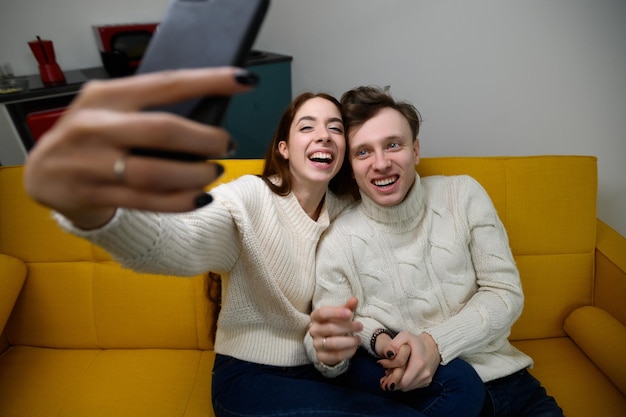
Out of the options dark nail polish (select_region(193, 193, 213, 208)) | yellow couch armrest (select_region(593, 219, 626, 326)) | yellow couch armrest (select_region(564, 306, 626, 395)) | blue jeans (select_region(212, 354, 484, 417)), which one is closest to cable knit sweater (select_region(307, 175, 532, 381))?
blue jeans (select_region(212, 354, 484, 417))

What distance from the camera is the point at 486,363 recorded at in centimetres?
103

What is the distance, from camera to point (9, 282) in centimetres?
117

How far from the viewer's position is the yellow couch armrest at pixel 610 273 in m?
1.20

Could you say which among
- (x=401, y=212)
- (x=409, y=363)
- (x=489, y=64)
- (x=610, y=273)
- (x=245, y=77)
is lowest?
(x=610, y=273)

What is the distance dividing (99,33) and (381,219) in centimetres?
215

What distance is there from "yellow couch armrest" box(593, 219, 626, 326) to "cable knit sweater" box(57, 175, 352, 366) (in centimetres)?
96

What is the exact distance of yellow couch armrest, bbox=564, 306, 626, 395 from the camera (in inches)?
42.0

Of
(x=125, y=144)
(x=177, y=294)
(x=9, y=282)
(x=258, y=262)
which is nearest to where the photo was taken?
(x=125, y=144)

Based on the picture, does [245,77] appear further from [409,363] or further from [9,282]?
[9,282]

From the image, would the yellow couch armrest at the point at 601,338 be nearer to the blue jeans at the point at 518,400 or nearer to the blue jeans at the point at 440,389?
the blue jeans at the point at 518,400

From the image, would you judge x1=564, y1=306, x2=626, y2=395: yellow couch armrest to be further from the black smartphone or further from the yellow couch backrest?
the black smartphone

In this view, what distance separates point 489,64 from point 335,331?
1.31m

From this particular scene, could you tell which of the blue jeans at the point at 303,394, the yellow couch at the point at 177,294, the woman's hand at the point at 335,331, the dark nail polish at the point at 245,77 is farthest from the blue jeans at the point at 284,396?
the dark nail polish at the point at 245,77

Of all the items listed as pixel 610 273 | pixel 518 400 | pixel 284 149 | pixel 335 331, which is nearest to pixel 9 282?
pixel 284 149
